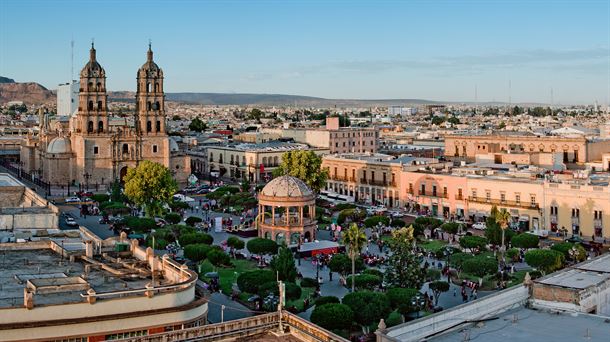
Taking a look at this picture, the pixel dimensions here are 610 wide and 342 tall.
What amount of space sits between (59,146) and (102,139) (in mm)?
4846

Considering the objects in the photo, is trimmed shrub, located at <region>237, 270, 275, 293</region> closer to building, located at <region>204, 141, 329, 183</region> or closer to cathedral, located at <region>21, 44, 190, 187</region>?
cathedral, located at <region>21, 44, 190, 187</region>

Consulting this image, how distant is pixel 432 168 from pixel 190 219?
21.3 meters

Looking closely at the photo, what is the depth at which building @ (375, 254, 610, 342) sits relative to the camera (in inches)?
738

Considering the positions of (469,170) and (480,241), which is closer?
(480,241)

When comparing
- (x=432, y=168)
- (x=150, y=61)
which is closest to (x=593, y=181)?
(x=432, y=168)

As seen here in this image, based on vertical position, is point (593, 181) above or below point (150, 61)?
below

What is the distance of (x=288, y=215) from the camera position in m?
48.8

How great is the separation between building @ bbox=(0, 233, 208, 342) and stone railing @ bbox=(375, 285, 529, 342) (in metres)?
5.57

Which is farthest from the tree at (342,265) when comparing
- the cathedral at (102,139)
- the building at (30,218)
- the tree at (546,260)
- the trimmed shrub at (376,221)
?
the cathedral at (102,139)

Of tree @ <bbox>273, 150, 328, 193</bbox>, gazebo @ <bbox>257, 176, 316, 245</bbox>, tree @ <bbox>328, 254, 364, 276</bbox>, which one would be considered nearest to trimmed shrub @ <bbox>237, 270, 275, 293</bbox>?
tree @ <bbox>328, 254, 364, 276</bbox>

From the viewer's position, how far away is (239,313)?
104 feet

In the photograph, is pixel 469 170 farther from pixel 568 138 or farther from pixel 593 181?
pixel 568 138

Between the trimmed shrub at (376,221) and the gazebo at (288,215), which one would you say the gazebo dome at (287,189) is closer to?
the gazebo at (288,215)

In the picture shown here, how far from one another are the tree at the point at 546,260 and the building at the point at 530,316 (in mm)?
12107
